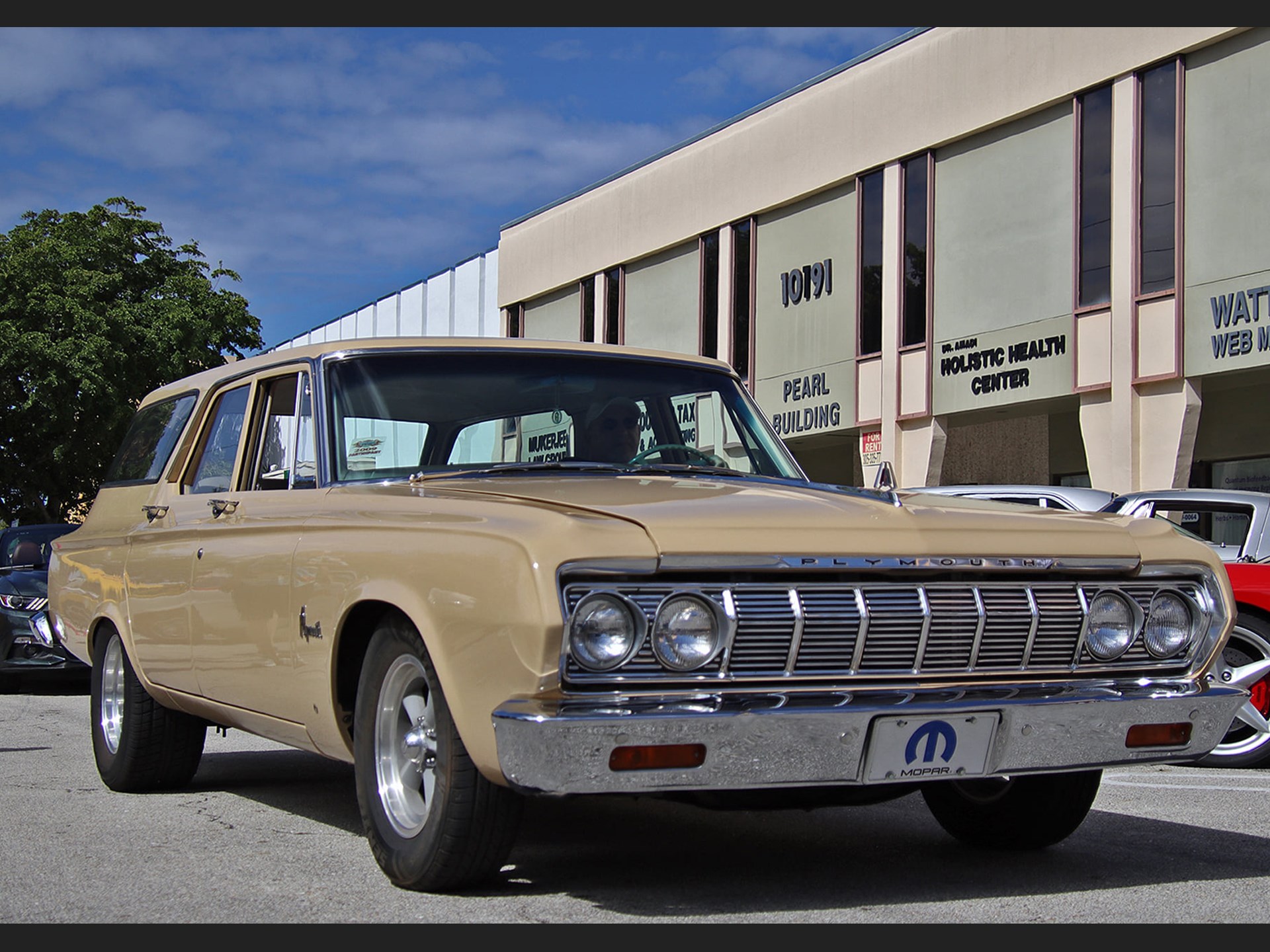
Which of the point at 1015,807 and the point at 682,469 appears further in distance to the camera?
the point at 682,469

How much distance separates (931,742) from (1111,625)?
2.66 feet

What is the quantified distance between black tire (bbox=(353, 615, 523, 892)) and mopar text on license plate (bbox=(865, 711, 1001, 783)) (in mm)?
990

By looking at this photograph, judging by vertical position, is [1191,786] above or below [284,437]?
below

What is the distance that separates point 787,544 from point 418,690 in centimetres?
121

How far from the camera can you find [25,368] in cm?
3102

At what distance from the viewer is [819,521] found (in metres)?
4.18

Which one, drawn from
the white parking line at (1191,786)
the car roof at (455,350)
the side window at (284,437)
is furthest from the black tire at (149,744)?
the white parking line at (1191,786)

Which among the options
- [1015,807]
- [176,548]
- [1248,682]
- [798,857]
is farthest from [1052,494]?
[176,548]

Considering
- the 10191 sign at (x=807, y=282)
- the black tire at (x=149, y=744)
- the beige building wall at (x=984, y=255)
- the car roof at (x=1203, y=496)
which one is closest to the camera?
the black tire at (x=149, y=744)

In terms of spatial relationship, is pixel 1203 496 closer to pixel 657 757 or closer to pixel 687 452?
pixel 687 452

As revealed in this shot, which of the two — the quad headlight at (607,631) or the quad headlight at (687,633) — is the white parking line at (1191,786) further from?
the quad headlight at (607,631)

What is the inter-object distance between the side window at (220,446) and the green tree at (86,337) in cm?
2591

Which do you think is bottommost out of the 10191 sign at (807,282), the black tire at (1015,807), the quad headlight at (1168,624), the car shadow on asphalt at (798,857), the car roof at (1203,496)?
the car shadow on asphalt at (798,857)

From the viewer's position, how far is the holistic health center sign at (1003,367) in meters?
20.1
